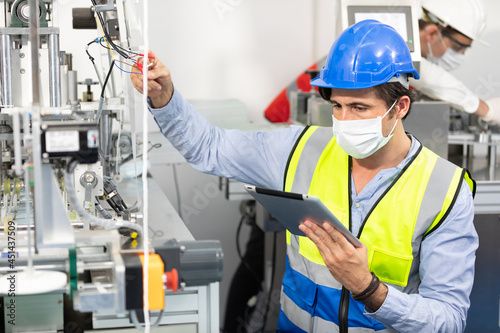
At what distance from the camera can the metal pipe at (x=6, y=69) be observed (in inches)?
56.5

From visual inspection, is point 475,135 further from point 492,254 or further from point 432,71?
point 492,254

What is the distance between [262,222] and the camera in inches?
106

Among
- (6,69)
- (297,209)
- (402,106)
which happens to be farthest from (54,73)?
(402,106)

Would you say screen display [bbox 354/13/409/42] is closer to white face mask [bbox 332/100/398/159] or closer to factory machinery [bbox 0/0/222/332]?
white face mask [bbox 332/100/398/159]

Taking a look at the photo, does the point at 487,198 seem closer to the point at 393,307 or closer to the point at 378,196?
the point at 378,196

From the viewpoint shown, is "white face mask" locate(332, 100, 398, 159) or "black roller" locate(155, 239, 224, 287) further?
"white face mask" locate(332, 100, 398, 159)

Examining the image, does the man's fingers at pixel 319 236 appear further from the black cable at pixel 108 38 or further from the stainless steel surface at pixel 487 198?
the stainless steel surface at pixel 487 198

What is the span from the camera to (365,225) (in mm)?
1581

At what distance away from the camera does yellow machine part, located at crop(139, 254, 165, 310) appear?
3.08ft

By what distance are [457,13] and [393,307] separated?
1.67m

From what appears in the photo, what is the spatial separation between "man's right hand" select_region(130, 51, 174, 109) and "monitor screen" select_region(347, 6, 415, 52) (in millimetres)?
918

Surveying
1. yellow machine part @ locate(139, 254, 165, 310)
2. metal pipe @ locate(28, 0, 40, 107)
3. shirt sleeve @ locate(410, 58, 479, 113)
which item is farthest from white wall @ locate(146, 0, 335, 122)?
yellow machine part @ locate(139, 254, 165, 310)

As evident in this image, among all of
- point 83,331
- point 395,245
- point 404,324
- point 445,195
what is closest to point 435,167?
point 445,195

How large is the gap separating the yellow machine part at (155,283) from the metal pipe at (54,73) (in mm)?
677
